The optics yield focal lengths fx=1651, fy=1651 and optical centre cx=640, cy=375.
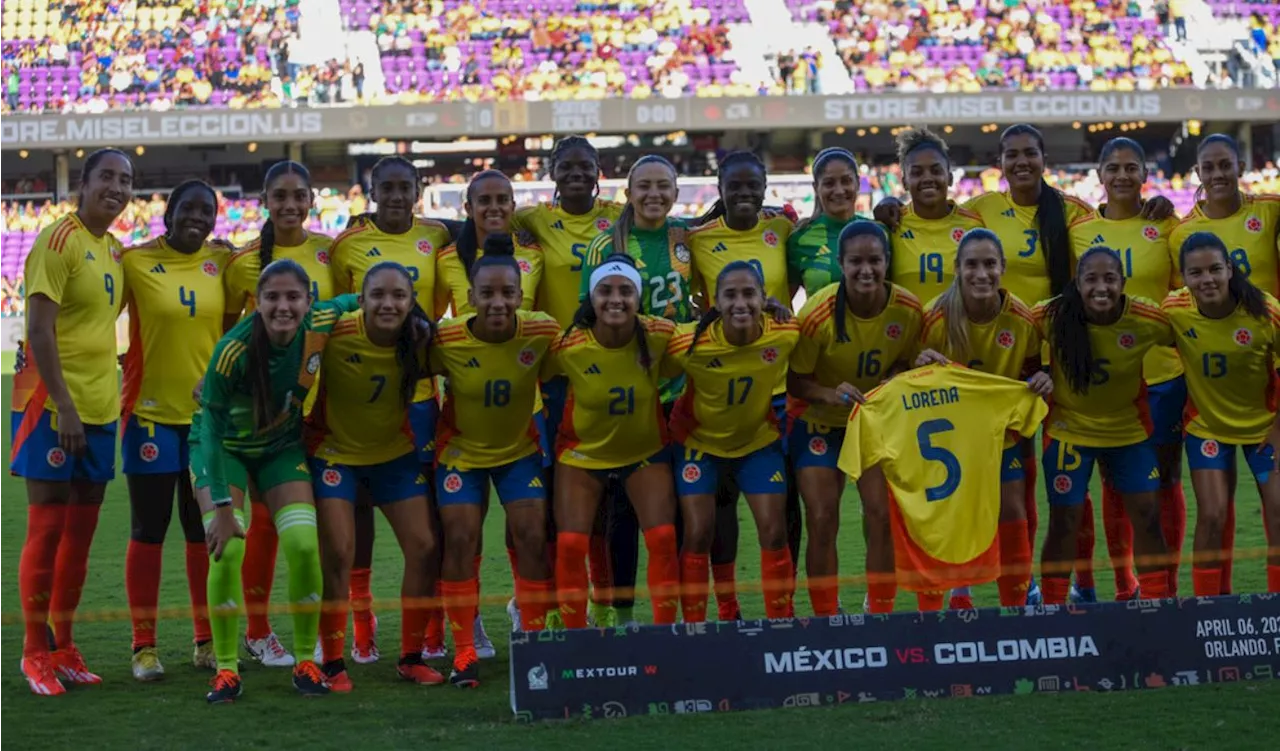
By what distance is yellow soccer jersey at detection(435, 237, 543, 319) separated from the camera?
7055 millimetres

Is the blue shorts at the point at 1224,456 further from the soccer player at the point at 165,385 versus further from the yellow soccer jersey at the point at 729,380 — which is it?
the soccer player at the point at 165,385

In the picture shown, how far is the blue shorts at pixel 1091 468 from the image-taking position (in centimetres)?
653

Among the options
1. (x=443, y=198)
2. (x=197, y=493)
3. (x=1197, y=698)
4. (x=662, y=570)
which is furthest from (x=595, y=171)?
(x=443, y=198)

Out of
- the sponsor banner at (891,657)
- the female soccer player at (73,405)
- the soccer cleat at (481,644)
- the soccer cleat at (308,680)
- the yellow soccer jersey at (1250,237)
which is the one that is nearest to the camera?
the sponsor banner at (891,657)

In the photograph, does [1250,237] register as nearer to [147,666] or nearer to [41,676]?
[147,666]

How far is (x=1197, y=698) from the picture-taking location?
5.39 m

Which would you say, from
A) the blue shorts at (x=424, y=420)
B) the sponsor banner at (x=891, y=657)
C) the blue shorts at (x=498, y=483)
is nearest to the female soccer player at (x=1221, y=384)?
the sponsor banner at (x=891, y=657)

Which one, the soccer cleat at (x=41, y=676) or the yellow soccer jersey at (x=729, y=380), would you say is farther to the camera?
the yellow soccer jersey at (x=729, y=380)

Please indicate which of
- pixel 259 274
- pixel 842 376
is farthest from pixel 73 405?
pixel 842 376

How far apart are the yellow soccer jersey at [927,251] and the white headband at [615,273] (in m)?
1.30

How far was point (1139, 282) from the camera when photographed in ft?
23.2

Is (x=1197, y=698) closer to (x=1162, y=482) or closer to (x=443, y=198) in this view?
(x=1162, y=482)

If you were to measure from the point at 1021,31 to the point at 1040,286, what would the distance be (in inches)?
1117

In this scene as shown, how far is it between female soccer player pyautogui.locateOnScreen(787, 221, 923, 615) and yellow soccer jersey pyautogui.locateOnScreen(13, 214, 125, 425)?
2.66 metres
